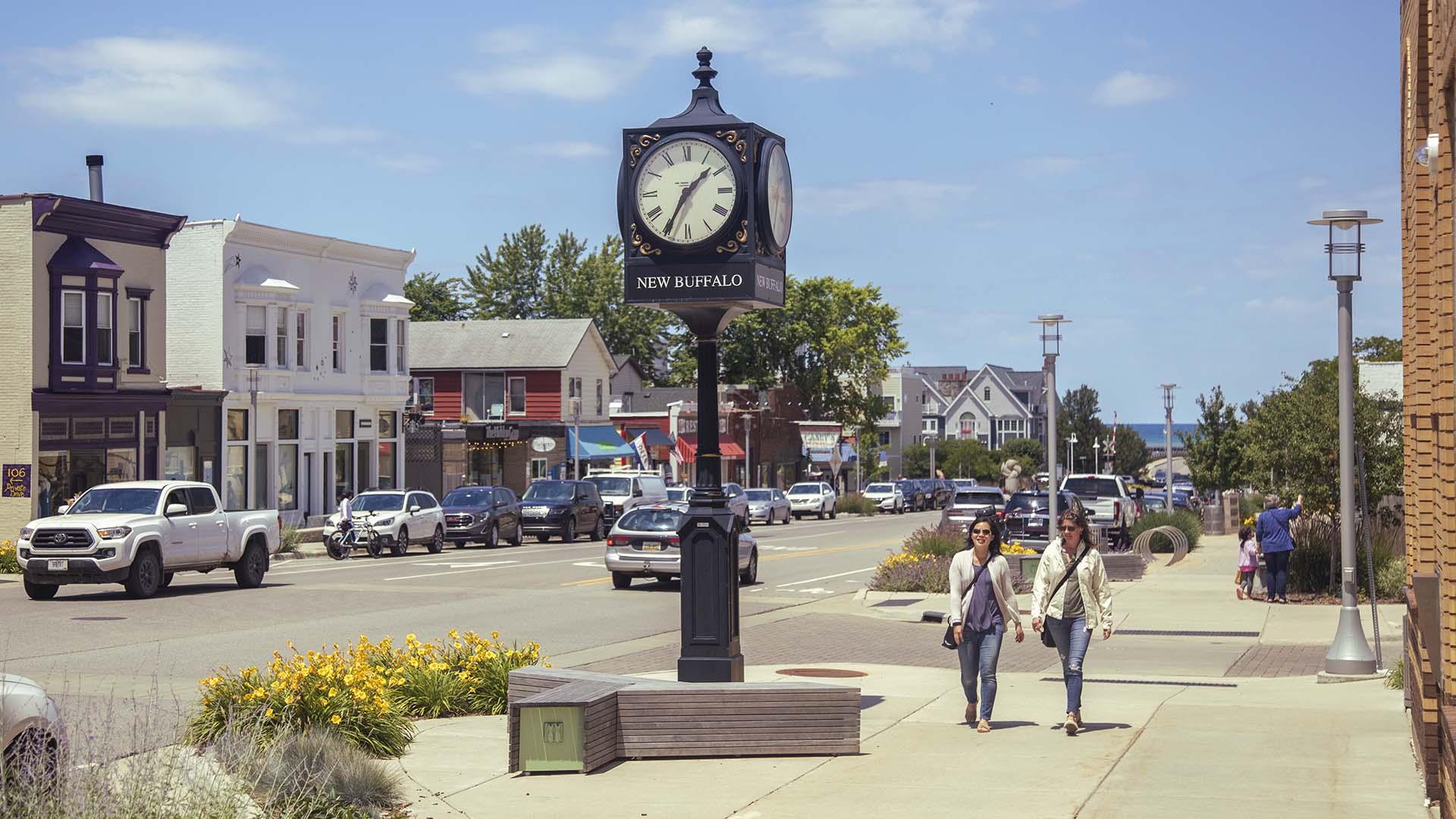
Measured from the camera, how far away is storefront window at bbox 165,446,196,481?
41656 mm

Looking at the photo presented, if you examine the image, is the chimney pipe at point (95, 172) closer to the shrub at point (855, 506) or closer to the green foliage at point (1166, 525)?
the green foliage at point (1166, 525)

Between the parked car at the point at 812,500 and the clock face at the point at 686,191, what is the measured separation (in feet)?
184

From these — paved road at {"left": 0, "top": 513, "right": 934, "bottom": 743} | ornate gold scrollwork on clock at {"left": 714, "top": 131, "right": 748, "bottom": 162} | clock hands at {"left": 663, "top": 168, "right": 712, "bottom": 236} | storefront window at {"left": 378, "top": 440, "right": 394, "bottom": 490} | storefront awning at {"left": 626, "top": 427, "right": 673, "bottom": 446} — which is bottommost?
paved road at {"left": 0, "top": 513, "right": 934, "bottom": 743}

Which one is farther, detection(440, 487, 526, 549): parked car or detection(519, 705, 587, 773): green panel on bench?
detection(440, 487, 526, 549): parked car

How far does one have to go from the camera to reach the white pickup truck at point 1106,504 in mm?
40562

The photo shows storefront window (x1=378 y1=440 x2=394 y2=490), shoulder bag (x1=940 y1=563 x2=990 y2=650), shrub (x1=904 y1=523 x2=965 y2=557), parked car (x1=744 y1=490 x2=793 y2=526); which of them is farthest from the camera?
parked car (x1=744 y1=490 x2=793 y2=526)

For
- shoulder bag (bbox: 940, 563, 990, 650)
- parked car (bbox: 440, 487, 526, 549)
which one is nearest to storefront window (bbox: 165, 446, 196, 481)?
parked car (bbox: 440, 487, 526, 549)

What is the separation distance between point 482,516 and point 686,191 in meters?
30.6

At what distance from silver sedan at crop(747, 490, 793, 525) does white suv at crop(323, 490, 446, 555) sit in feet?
67.8

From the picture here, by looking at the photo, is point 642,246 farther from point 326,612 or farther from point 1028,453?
point 1028,453

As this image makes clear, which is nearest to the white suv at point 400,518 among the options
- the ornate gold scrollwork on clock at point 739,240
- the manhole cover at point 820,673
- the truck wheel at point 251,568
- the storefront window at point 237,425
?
the storefront window at point 237,425

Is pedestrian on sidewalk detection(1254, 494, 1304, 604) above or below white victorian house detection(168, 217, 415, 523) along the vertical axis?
below

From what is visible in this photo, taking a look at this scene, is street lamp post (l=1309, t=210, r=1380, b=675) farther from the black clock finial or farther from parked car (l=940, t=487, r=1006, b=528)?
parked car (l=940, t=487, r=1006, b=528)

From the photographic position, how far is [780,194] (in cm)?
1230
